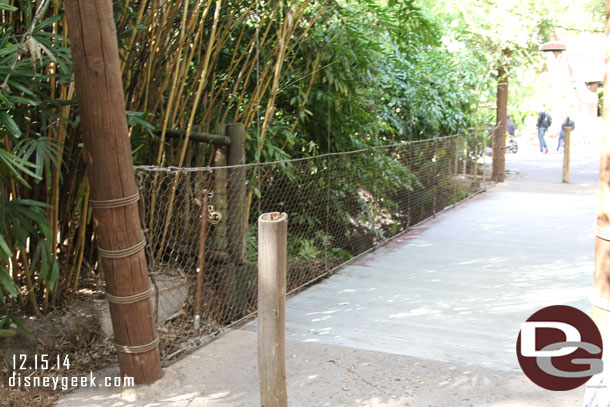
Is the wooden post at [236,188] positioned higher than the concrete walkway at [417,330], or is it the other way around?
the wooden post at [236,188]

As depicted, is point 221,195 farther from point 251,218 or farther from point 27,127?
point 27,127

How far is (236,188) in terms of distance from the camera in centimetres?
473

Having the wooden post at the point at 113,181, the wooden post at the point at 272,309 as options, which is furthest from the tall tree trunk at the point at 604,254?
the wooden post at the point at 113,181

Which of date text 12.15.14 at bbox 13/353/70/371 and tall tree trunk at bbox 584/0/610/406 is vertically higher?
tall tree trunk at bbox 584/0/610/406

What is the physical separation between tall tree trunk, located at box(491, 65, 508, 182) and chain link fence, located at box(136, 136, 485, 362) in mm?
4488

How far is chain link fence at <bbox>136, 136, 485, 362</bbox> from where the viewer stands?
174 inches

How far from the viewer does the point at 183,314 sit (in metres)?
4.50

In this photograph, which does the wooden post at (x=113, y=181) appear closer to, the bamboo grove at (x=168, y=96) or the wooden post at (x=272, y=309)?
the bamboo grove at (x=168, y=96)

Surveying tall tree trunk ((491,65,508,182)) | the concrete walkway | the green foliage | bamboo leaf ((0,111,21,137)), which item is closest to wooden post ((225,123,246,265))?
the concrete walkway

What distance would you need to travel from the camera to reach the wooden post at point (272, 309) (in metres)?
2.61

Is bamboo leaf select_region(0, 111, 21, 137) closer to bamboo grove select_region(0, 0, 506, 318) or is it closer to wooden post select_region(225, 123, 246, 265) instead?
bamboo grove select_region(0, 0, 506, 318)

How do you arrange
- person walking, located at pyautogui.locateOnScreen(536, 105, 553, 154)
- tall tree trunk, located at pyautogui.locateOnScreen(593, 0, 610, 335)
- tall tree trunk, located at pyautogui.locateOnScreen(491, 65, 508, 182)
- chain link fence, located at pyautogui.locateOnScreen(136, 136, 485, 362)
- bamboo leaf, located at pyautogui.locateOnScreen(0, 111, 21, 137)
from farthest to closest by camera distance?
person walking, located at pyautogui.locateOnScreen(536, 105, 553, 154)
tall tree trunk, located at pyautogui.locateOnScreen(491, 65, 508, 182)
chain link fence, located at pyautogui.locateOnScreen(136, 136, 485, 362)
bamboo leaf, located at pyautogui.locateOnScreen(0, 111, 21, 137)
tall tree trunk, located at pyautogui.locateOnScreen(593, 0, 610, 335)

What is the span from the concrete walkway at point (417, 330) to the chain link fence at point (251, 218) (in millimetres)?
260

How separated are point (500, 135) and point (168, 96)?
10.1 m
